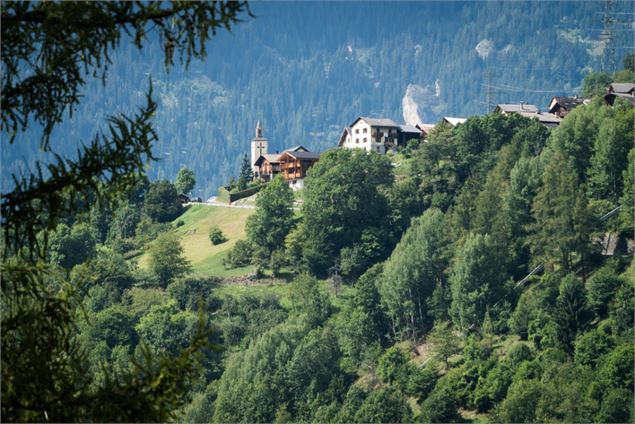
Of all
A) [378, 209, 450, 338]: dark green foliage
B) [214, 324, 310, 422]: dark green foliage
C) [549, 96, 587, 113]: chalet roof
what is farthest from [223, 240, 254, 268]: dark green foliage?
[549, 96, 587, 113]: chalet roof

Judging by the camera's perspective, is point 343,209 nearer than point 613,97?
Yes

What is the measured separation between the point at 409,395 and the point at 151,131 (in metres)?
60.4

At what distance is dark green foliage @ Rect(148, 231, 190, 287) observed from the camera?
91.6m

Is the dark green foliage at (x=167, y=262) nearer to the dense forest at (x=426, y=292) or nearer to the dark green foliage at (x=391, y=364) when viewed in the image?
the dense forest at (x=426, y=292)

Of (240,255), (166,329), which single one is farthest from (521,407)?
(240,255)

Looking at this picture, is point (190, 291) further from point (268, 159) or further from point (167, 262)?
point (268, 159)

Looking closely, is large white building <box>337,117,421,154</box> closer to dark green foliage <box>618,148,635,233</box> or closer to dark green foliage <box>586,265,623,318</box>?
dark green foliage <box>618,148,635,233</box>

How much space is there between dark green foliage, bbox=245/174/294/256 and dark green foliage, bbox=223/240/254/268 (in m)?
0.63

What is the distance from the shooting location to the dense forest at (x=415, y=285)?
217 feet

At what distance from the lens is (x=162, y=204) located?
363 feet

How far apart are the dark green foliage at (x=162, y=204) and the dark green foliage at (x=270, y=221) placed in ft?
56.6

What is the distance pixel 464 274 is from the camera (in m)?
76.0

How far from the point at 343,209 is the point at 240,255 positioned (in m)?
8.10

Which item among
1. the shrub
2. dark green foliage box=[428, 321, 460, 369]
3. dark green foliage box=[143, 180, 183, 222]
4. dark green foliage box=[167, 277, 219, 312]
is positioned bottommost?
dark green foliage box=[428, 321, 460, 369]
